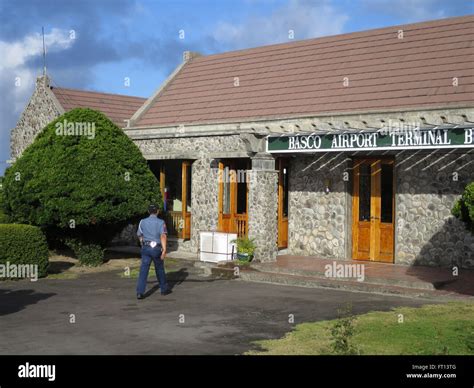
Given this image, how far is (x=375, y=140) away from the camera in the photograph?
14914 mm

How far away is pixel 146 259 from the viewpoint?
13117mm

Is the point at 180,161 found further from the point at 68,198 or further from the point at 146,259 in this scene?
the point at 146,259

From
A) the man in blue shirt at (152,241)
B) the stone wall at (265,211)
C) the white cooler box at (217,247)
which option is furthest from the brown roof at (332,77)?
the man in blue shirt at (152,241)

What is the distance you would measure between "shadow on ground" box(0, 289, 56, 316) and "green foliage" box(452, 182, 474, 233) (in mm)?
7914

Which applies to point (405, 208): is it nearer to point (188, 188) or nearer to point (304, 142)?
point (304, 142)

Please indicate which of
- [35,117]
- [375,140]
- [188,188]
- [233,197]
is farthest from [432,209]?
[35,117]

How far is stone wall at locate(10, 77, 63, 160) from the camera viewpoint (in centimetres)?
2620

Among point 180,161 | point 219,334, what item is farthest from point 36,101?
point 219,334

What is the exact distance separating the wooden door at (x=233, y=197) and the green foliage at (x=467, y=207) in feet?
29.3

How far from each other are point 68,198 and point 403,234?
8585 millimetres

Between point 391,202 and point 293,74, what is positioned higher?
point 293,74

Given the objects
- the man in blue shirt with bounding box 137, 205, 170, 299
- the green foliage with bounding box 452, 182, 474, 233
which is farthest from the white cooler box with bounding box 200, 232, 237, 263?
the green foliage with bounding box 452, 182, 474, 233

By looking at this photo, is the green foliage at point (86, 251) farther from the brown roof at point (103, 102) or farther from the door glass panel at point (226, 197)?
the brown roof at point (103, 102)

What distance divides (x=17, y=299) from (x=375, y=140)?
831 centimetres
